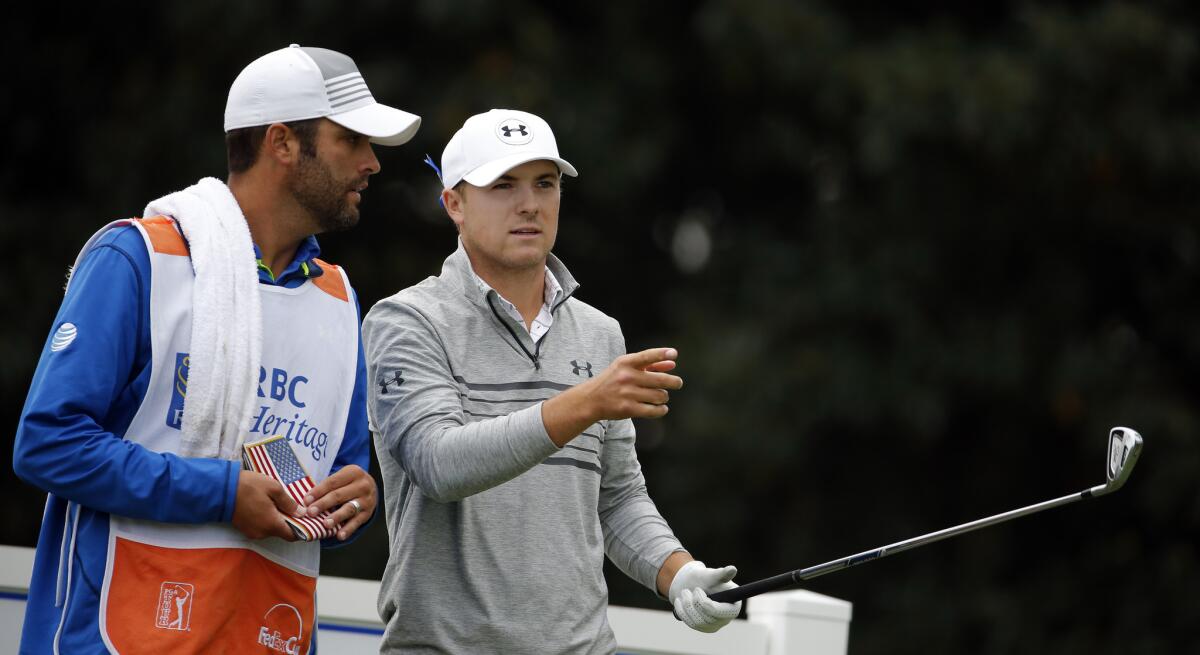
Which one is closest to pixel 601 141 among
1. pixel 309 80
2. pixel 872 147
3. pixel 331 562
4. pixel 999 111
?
pixel 872 147

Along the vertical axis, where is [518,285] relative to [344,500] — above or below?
above

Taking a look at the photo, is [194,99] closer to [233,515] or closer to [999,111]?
[999,111]

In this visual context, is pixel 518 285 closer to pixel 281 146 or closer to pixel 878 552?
pixel 281 146

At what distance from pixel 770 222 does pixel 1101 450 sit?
2.40 metres

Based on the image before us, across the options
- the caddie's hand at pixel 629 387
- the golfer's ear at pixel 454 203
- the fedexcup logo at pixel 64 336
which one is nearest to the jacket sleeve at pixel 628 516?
the golfer's ear at pixel 454 203

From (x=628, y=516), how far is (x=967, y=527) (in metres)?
0.64

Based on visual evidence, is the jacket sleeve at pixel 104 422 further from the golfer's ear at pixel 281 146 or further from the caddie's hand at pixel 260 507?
the golfer's ear at pixel 281 146

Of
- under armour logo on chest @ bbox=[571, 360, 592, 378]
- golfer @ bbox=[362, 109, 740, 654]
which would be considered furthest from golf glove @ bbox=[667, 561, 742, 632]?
under armour logo on chest @ bbox=[571, 360, 592, 378]

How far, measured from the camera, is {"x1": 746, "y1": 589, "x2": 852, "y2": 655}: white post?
3859 mm

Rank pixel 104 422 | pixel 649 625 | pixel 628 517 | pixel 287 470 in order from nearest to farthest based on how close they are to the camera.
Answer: pixel 104 422
pixel 287 470
pixel 628 517
pixel 649 625

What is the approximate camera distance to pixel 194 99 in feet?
27.9

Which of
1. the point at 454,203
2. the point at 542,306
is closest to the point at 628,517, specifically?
the point at 542,306

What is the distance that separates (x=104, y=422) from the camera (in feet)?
7.97

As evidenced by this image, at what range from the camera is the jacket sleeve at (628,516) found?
2.93 metres
